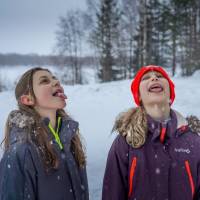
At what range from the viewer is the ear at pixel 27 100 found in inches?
83.5

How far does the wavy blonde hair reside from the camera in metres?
1.98

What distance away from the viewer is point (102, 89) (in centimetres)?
1209

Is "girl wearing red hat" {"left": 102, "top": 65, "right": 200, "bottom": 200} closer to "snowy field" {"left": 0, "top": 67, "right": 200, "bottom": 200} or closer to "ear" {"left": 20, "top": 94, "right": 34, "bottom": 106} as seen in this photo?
"ear" {"left": 20, "top": 94, "right": 34, "bottom": 106}

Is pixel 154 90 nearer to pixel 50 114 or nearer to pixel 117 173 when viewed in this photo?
pixel 117 173

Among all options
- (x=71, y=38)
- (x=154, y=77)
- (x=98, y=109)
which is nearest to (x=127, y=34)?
(x=71, y=38)

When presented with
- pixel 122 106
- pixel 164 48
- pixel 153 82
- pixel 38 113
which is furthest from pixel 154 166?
pixel 164 48

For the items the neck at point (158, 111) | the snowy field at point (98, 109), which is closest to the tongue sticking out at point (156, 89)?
the neck at point (158, 111)

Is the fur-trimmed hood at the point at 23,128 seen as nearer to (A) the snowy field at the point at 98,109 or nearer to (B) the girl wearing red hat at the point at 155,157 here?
(B) the girl wearing red hat at the point at 155,157

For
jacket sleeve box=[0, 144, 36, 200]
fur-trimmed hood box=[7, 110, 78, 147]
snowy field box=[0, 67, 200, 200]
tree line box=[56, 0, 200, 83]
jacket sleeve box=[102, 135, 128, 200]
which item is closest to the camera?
jacket sleeve box=[0, 144, 36, 200]

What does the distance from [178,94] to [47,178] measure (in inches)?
346

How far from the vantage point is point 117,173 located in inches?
79.1

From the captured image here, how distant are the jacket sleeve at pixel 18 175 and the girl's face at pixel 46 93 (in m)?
0.41

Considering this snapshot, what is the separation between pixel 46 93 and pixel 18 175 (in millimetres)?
674

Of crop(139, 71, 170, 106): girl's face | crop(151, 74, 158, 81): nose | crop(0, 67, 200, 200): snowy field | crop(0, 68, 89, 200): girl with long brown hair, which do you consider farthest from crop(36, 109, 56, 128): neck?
crop(0, 67, 200, 200): snowy field
